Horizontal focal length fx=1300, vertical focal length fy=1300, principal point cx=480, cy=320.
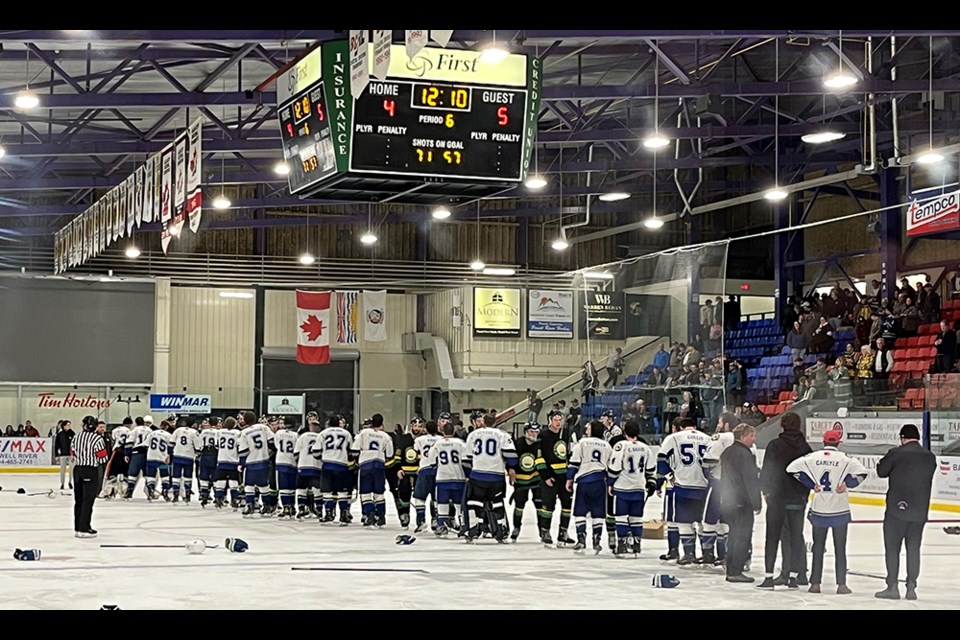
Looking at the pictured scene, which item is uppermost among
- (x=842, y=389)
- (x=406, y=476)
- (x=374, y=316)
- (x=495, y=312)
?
(x=495, y=312)

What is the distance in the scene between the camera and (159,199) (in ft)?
62.7

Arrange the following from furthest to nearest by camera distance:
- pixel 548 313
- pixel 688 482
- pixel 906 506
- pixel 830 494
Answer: pixel 548 313 < pixel 688 482 < pixel 830 494 < pixel 906 506

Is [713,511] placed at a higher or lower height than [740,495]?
lower

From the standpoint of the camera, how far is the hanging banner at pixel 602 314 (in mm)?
20172

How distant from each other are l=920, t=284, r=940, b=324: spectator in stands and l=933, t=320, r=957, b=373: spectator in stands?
1694 millimetres

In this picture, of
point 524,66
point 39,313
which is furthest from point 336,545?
point 39,313

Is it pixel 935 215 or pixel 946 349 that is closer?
pixel 946 349

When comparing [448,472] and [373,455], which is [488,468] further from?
[373,455]

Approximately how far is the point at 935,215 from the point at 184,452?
539 inches

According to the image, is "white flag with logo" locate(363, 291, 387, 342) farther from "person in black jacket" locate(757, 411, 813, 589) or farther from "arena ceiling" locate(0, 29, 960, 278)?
"person in black jacket" locate(757, 411, 813, 589)

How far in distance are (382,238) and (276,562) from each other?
24.6 m

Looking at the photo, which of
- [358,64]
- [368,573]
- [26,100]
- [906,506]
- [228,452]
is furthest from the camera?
[228,452]

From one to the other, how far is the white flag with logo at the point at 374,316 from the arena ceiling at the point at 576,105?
7.39 feet

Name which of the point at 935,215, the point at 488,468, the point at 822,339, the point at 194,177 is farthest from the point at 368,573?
the point at 822,339
